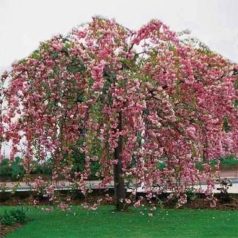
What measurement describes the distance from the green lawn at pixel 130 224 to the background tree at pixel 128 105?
70cm

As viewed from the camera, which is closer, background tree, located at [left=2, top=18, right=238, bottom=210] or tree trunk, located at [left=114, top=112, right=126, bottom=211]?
background tree, located at [left=2, top=18, right=238, bottom=210]

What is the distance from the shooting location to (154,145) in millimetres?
14680

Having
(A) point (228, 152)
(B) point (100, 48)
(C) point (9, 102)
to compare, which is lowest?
(A) point (228, 152)

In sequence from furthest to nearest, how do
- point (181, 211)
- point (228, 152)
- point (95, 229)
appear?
point (181, 211) < point (228, 152) < point (95, 229)

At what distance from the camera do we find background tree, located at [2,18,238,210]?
574 inches

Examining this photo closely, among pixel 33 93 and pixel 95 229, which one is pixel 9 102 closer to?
pixel 33 93

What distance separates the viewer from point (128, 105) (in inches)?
560

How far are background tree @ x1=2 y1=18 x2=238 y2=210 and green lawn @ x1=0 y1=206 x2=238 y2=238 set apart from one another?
0.70 meters

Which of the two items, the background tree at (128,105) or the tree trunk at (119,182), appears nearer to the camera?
the background tree at (128,105)

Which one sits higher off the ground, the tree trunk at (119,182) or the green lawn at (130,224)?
the tree trunk at (119,182)

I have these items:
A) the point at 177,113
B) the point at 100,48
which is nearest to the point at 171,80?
the point at 177,113

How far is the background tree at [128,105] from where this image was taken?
47.8 ft

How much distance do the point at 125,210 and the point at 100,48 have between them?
4.47 metres

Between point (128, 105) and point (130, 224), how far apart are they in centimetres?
277
